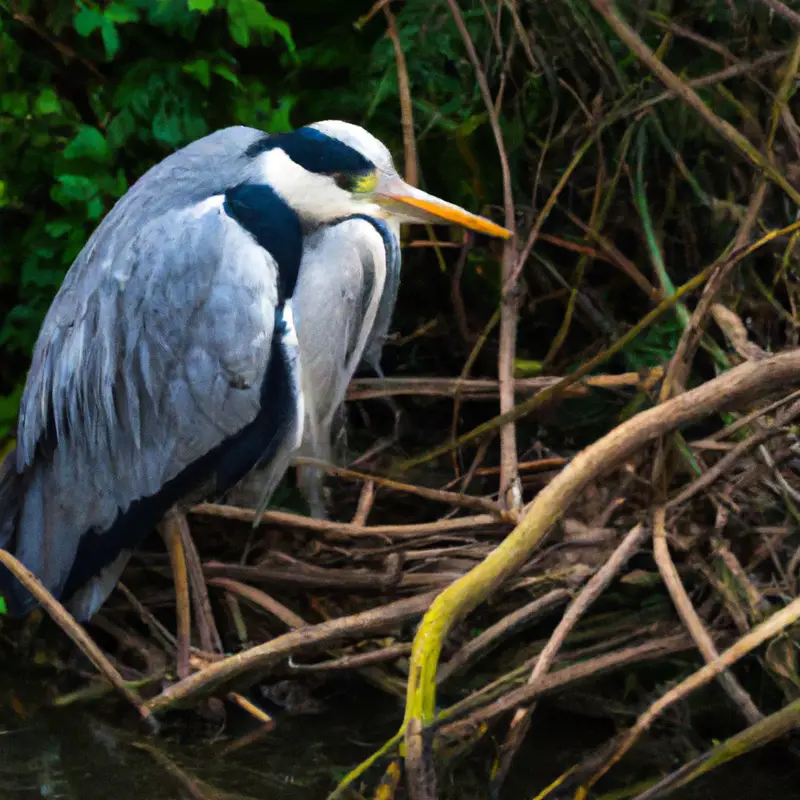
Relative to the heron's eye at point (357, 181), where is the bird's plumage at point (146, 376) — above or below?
below

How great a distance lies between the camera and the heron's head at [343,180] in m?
1.68

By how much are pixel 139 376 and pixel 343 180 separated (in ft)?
1.38

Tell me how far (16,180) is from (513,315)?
0.85 m

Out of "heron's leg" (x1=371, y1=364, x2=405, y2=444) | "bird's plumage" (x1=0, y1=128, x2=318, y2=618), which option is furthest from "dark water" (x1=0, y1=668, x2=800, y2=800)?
"heron's leg" (x1=371, y1=364, x2=405, y2=444)

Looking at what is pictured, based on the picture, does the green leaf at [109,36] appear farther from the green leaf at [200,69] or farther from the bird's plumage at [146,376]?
the bird's plumage at [146,376]

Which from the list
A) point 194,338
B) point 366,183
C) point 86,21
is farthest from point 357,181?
point 86,21

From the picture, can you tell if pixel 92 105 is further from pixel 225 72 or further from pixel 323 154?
pixel 323 154

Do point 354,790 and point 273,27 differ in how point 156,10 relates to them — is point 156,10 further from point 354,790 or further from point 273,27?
point 354,790

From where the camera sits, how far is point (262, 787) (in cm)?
161

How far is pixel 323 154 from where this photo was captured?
1.68m

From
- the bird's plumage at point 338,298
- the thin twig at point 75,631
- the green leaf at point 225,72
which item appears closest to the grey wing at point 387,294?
the bird's plumage at point 338,298

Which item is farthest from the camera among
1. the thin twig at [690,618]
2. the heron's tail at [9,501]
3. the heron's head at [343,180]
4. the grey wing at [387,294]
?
the heron's tail at [9,501]

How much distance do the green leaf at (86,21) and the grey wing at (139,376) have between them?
0.38 metres

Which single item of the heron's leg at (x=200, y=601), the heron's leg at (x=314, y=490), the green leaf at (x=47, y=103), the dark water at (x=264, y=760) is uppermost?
the green leaf at (x=47, y=103)
